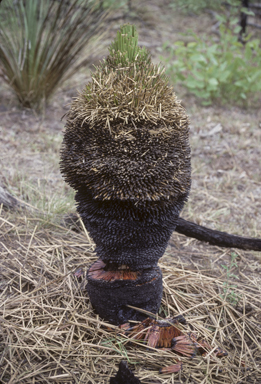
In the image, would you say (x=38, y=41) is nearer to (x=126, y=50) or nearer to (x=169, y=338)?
(x=126, y=50)

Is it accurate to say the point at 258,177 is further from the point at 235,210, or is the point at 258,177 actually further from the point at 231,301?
the point at 231,301

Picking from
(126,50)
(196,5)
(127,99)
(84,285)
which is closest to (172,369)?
(84,285)

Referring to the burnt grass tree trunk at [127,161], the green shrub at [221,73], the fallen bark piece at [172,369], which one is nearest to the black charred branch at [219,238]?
the burnt grass tree trunk at [127,161]

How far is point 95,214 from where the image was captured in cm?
161

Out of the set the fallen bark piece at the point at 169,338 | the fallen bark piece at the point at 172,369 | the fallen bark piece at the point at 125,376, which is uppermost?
the fallen bark piece at the point at 125,376

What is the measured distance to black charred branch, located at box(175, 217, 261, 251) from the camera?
201 cm

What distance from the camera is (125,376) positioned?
1.35 metres

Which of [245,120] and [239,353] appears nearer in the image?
[239,353]

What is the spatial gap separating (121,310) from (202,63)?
164 inches

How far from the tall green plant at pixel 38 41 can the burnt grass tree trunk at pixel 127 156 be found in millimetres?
2719

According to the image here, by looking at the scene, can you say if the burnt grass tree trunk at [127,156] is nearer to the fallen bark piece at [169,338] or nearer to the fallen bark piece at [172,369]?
the fallen bark piece at [169,338]

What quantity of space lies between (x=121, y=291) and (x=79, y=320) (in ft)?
0.94

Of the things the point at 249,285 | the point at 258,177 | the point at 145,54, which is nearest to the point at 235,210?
the point at 258,177

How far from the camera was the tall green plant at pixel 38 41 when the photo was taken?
383cm
